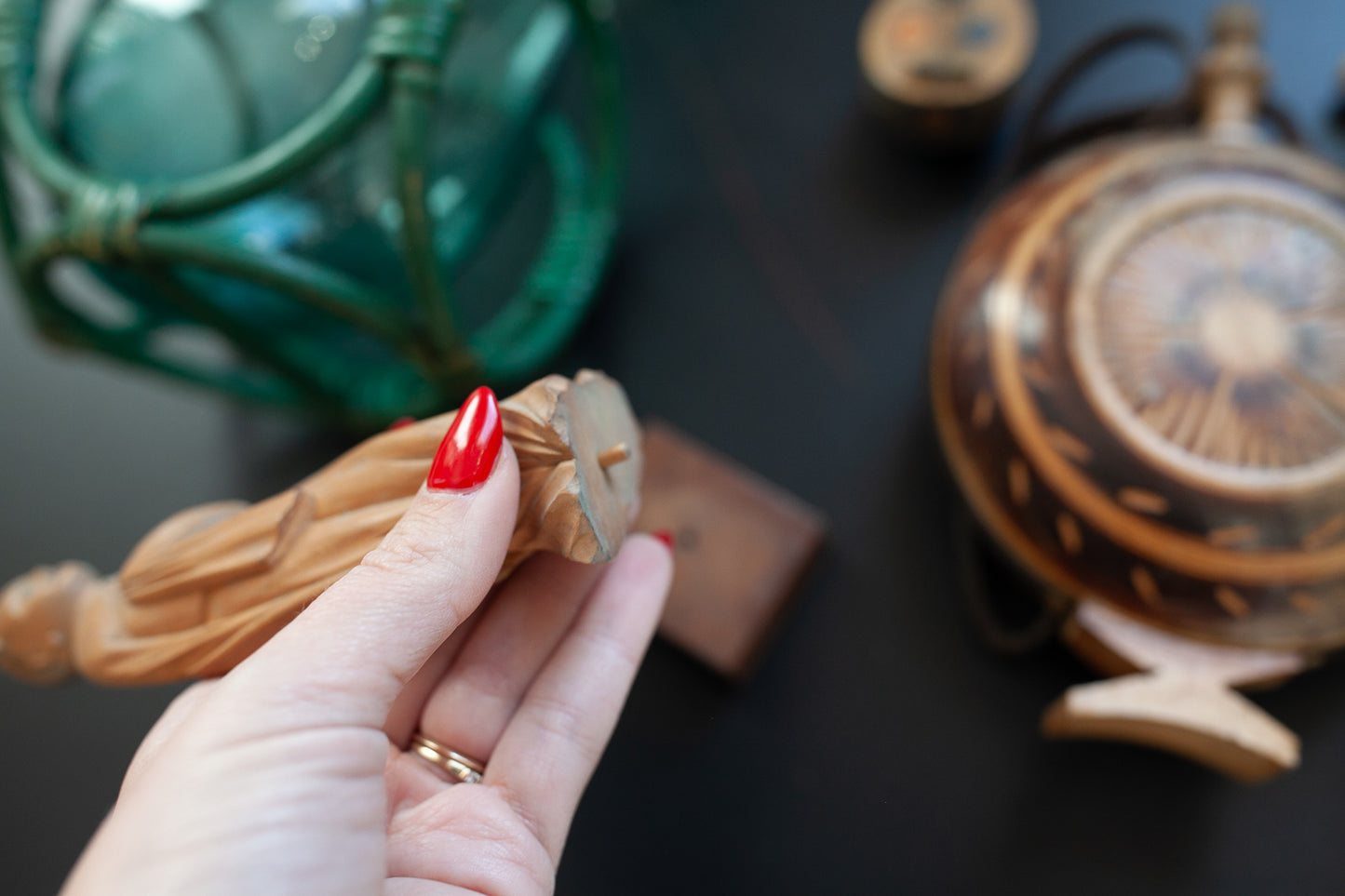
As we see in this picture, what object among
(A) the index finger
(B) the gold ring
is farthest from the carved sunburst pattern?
(B) the gold ring

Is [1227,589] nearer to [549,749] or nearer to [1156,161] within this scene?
Result: [1156,161]

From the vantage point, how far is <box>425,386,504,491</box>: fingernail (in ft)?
1.35

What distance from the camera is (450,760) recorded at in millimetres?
523

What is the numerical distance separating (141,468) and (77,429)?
0.11 metres

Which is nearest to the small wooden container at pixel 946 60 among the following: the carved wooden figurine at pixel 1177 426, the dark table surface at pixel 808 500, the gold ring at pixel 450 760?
the dark table surface at pixel 808 500

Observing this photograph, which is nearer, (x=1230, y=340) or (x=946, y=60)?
(x=1230, y=340)

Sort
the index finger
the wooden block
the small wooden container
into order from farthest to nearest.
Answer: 1. the small wooden container
2. the wooden block
3. the index finger

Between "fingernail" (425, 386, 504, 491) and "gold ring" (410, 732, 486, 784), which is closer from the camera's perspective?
"fingernail" (425, 386, 504, 491)

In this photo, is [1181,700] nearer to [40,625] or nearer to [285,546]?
[285,546]

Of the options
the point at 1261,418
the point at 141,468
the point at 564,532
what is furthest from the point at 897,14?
the point at 141,468

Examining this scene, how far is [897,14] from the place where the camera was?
0.99 meters

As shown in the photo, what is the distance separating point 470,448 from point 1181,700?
0.61 m

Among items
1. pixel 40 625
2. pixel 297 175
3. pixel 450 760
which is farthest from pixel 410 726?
pixel 297 175

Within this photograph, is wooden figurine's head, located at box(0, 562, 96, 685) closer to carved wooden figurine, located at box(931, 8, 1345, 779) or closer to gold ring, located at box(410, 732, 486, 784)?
gold ring, located at box(410, 732, 486, 784)
